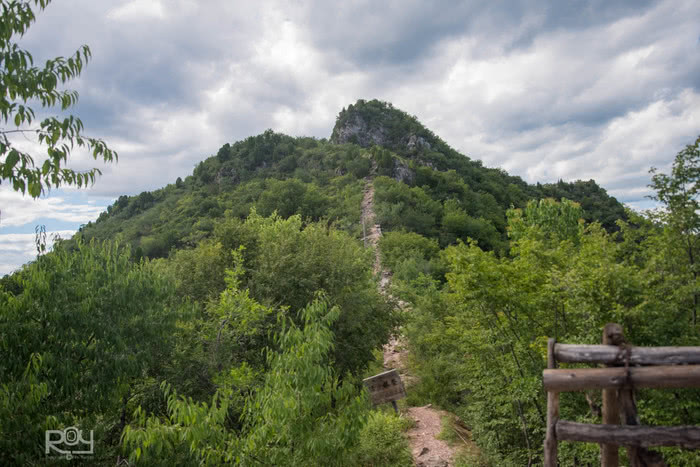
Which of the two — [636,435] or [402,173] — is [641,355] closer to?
[636,435]

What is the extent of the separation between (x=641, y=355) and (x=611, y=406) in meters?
0.73

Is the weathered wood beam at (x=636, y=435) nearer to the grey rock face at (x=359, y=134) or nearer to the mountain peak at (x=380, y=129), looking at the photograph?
the mountain peak at (x=380, y=129)

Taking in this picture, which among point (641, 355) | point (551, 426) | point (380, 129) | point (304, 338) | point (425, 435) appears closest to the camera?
point (641, 355)

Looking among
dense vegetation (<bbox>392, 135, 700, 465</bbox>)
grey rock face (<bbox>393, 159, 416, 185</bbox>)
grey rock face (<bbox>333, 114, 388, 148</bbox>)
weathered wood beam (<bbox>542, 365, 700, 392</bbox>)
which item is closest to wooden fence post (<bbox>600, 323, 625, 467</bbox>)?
weathered wood beam (<bbox>542, 365, 700, 392</bbox>)

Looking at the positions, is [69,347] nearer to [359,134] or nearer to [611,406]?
[611,406]

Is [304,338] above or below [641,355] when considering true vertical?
above

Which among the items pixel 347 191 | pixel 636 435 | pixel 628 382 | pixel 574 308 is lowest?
pixel 636 435

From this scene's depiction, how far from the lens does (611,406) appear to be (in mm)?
4562

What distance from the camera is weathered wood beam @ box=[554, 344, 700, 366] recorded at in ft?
13.5

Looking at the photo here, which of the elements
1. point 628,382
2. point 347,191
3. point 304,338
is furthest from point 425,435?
point 347,191

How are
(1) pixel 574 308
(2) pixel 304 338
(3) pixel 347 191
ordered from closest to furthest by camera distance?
(2) pixel 304 338
(1) pixel 574 308
(3) pixel 347 191

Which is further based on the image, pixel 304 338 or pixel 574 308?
pixel 574 308

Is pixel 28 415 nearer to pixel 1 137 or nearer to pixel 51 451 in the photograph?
pixel 51 451

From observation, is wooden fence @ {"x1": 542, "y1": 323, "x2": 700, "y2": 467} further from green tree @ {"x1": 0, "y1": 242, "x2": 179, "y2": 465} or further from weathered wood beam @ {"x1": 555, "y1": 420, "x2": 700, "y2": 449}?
green tree @ {"x1": 0, "y1": 242, "x2": 179, "y2": 465}
